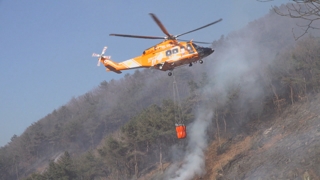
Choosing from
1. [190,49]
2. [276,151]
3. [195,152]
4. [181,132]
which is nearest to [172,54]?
[190,49]

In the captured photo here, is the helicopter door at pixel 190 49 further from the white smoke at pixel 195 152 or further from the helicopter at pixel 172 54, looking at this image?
the white smoke at pixel 195 152

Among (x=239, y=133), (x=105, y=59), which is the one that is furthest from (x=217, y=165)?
(x=105, y=59)

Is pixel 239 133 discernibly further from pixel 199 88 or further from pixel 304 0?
pixel 304 0

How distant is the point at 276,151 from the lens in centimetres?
3027

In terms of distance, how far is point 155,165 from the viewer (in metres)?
47.2

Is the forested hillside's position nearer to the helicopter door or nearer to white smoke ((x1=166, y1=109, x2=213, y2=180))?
white smoke ((x1=166, y1=109, x2=213, y2=180))

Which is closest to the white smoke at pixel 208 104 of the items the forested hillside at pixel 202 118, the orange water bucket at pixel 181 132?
the forested hillside at pixel 202 118

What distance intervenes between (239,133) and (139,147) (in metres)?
13.1

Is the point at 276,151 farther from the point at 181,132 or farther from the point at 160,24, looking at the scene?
the point at 160,24

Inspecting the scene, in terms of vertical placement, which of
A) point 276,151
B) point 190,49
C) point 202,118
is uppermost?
point 190,49

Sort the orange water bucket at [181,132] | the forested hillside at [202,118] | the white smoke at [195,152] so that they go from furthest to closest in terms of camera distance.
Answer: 1. the forested hillside at [202,118]
2. the white smoke at [195,152]
3. the orange water bucket at [181,132]

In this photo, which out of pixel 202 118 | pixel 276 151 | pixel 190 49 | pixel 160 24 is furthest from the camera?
pixel 202 118

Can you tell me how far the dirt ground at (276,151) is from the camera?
25.4m

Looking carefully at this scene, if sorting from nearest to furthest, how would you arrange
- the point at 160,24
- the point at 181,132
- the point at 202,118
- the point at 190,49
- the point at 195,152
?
the point at 160,24 < the point at 190,49 < the point at 181,132 < the point at 195,152 < the point at 202,118
